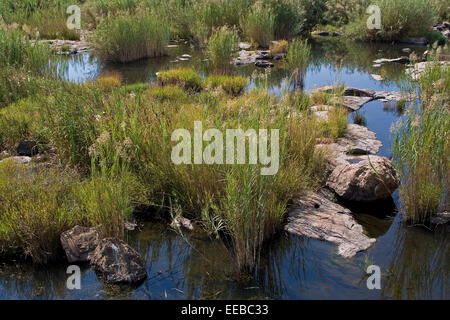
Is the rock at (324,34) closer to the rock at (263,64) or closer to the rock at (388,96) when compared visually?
the rock at (263,64)

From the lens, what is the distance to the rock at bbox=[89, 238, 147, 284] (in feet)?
12.6

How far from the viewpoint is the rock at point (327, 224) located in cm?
437

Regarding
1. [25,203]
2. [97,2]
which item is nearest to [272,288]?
[25,203]

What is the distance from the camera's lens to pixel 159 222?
15.8ft

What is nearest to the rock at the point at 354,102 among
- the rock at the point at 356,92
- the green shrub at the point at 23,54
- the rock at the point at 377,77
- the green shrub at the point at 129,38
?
the rock at the point at 356,92

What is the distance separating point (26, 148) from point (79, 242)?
2496 mm

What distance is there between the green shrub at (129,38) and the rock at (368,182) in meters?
8.27

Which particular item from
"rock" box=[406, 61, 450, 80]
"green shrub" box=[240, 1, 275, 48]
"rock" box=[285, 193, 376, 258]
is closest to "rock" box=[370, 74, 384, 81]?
"rock" box=[406, 61, 450, 80]

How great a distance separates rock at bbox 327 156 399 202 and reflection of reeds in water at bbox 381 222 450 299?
57 cm

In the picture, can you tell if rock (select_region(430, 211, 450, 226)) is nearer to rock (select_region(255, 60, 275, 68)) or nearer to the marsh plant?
the marsh plant

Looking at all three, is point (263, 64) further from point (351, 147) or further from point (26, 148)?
point (26, 148)

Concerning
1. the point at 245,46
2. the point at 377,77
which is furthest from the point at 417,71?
the point at 245,46

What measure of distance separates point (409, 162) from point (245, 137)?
1703 mm

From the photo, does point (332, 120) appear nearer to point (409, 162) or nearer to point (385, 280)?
point (409, 162)
